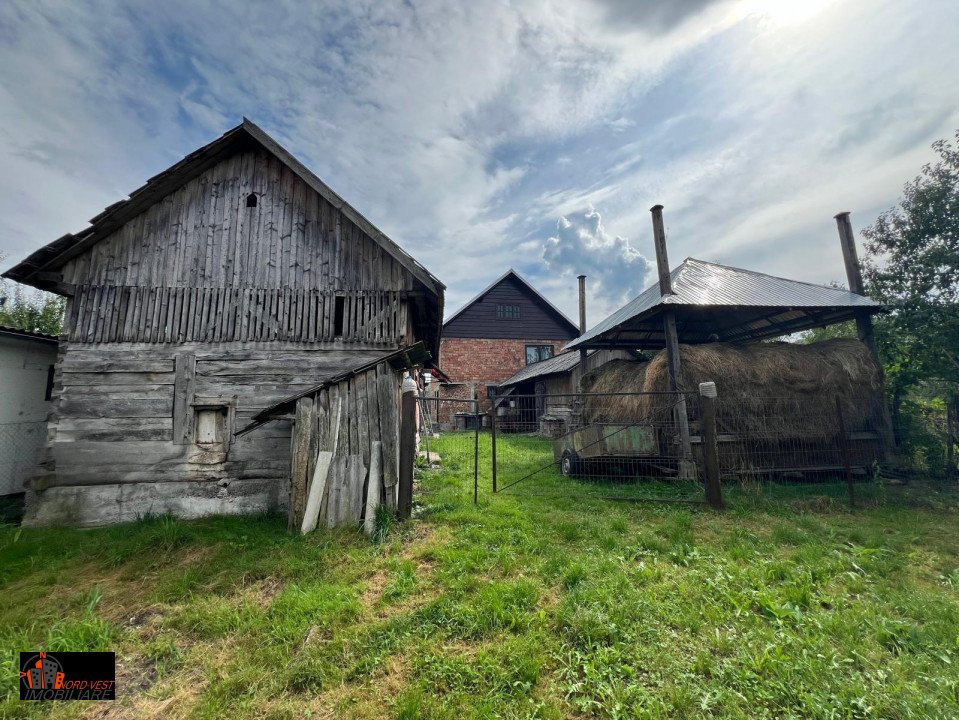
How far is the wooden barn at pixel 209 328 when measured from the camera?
6871 millimetres

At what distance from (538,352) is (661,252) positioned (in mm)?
17274

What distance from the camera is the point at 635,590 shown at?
4051 millimetres

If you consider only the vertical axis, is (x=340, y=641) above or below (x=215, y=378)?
below

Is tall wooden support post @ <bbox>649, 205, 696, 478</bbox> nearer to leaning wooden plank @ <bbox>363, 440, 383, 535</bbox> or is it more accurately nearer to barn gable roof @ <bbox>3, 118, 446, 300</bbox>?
barn gable roof @ <bbox>3, 118, 446, 300</bbox>

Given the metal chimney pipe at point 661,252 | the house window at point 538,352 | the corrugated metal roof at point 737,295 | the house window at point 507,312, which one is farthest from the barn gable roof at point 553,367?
the metal chimney pipe at point 661,252

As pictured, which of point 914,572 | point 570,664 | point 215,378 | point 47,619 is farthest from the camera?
point 215,378

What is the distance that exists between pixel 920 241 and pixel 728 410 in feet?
24.3

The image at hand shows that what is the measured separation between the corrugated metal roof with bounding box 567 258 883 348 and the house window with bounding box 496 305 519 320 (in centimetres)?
1465

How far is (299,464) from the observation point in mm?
5926

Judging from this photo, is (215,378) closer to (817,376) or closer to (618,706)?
(618,706)

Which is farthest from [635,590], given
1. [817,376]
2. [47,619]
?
[817,376]

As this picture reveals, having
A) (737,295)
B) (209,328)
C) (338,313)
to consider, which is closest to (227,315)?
(209,328)

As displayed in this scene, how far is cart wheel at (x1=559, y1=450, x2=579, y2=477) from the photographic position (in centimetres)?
940

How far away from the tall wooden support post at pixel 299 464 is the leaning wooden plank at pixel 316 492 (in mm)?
122
